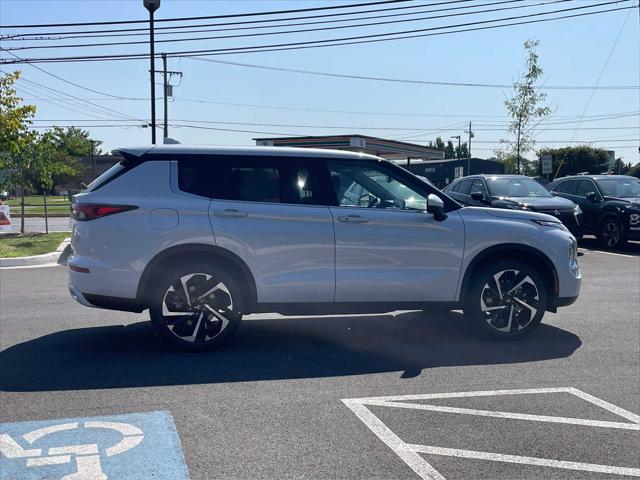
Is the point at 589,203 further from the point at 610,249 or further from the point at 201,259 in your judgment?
the point at 201,259

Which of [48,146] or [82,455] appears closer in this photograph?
[82,455]

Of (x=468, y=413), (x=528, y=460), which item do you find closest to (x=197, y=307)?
(x=468, y=413)

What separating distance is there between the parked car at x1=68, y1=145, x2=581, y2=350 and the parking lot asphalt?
16.9 inches

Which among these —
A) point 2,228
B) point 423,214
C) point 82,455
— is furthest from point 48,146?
point 82,455

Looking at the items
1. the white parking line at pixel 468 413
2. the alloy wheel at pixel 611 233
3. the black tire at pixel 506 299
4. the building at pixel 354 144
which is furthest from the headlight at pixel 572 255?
the building at pixel 354 144

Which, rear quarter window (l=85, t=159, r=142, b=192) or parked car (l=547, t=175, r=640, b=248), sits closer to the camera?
rear quarter window (l=85, t=159, r=142, b=192)

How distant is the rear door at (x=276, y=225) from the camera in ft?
19.6

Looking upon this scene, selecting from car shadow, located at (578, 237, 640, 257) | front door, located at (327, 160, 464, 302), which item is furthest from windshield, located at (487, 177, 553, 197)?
front door, located at (327, 160, 464, 302)

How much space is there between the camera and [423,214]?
250 inches

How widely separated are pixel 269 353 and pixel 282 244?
1.02m

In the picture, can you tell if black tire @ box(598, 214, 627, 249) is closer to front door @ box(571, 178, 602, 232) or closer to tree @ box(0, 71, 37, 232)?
front door @ box(571, 178, 602, 232)

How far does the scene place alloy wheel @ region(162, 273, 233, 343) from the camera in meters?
5.91

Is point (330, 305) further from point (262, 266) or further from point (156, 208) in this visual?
point (156, 208)

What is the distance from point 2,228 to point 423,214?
587 inches
